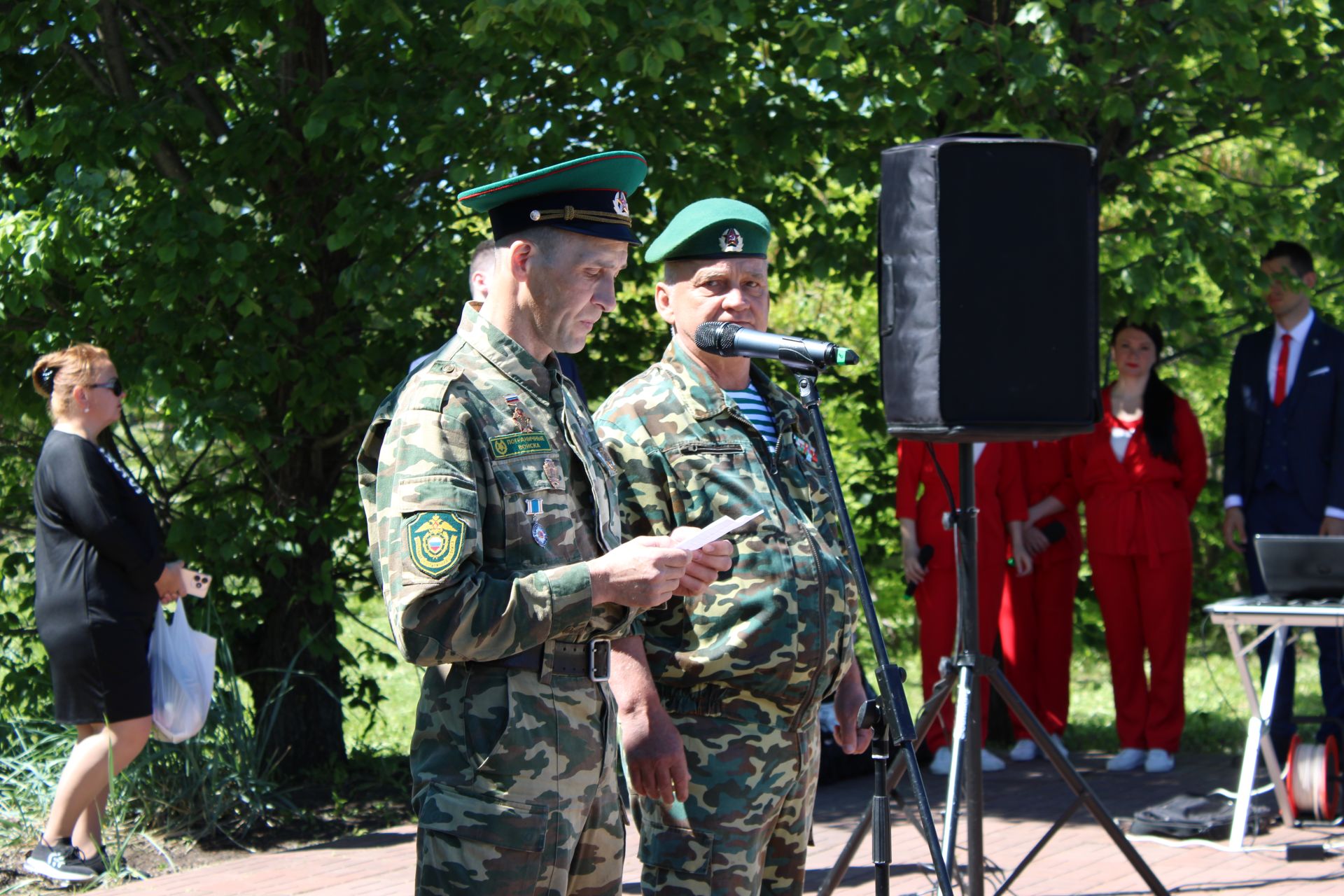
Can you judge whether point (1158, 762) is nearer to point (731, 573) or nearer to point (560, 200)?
point (731, 573)

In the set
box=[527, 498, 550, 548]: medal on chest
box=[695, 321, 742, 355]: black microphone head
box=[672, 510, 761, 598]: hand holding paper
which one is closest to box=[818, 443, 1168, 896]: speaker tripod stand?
box=[695, 321, 742, 355]: black microphone head

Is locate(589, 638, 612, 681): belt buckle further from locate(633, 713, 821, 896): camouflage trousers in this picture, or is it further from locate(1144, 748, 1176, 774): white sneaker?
locate(1144, 748, 1176, 774): white sneaker

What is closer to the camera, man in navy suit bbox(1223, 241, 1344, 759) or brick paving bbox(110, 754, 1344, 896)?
brick paving bbox(110, 754, 1344, 896)

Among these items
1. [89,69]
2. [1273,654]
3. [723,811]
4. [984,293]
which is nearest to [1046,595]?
[1273,654]

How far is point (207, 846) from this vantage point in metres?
6.13

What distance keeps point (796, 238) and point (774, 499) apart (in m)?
4.24

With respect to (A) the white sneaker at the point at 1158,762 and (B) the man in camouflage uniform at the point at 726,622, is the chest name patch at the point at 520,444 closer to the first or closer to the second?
(B) the man in camouflage uniform at the point at 726,622

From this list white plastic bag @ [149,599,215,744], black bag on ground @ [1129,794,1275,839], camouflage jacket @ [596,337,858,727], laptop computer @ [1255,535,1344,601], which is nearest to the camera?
camouflage jacket @ [596,337,858,727]

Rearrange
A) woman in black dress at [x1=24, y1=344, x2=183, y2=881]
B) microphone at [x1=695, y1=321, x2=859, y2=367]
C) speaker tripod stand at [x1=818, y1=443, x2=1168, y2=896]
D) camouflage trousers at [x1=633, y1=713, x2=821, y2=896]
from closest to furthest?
microphone at [x1=695, y1=321, x2=859, y2=367]
camouflage trousers at [x1=633, y1=713, x2=821, y2=896]
speaker tripod stand at [x1=818, y1=443, x2=1168, y2=896]
woman in black dress at [x1=24, y1=344, x2=183, y2=881]

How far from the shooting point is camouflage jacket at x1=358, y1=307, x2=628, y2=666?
7.76 ft

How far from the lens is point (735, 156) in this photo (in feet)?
22.3

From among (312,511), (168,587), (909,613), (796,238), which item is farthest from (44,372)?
(909,613)

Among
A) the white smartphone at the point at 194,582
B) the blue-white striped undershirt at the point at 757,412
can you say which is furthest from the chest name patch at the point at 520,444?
the white smartphone at the point at 194,582

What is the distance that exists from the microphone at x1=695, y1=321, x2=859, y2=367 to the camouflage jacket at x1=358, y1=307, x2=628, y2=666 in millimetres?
461
